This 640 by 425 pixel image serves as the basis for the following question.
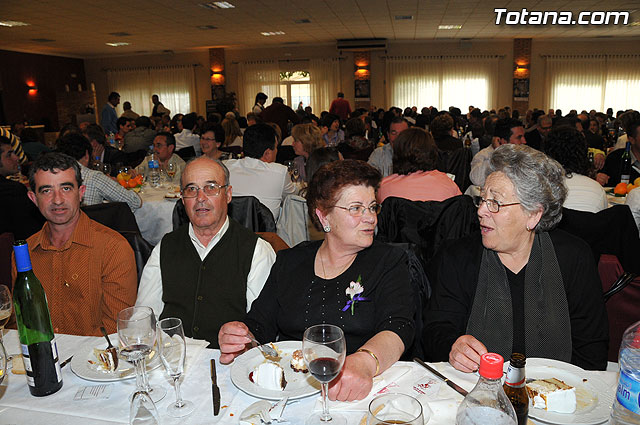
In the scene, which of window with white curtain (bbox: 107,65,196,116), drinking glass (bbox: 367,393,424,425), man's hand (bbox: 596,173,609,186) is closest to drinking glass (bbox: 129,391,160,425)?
drinking glass (bbox: 367,393,424,425)

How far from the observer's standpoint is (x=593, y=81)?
54.6 feet

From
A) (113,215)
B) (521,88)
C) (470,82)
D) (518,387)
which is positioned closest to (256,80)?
(470,82)

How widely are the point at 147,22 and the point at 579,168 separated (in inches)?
416

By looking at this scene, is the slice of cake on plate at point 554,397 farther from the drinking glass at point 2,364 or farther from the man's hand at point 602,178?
the man's hand at point 602,178

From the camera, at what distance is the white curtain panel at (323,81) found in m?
17.2

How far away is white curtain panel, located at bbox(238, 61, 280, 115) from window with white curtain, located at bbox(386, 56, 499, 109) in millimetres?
4117

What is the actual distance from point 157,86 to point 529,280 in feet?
62.7

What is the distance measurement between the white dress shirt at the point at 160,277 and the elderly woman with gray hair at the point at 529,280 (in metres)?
0.74

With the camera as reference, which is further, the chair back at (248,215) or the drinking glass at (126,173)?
the drinking glass at (126,173)

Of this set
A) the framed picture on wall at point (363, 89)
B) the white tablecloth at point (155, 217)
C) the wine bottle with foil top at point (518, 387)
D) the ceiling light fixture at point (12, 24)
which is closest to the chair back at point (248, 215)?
the white tablecloth at point (155, 217)

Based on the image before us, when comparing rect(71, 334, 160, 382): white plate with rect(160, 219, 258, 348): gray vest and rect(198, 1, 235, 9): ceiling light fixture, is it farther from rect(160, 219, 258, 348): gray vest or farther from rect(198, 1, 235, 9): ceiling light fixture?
rect(198, 1, 235, 9): ceiling light fixture

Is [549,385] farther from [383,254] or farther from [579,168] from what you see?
[579,168]

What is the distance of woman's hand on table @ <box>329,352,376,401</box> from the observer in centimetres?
128

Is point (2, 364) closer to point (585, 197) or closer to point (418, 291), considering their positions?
point (418, 291)
